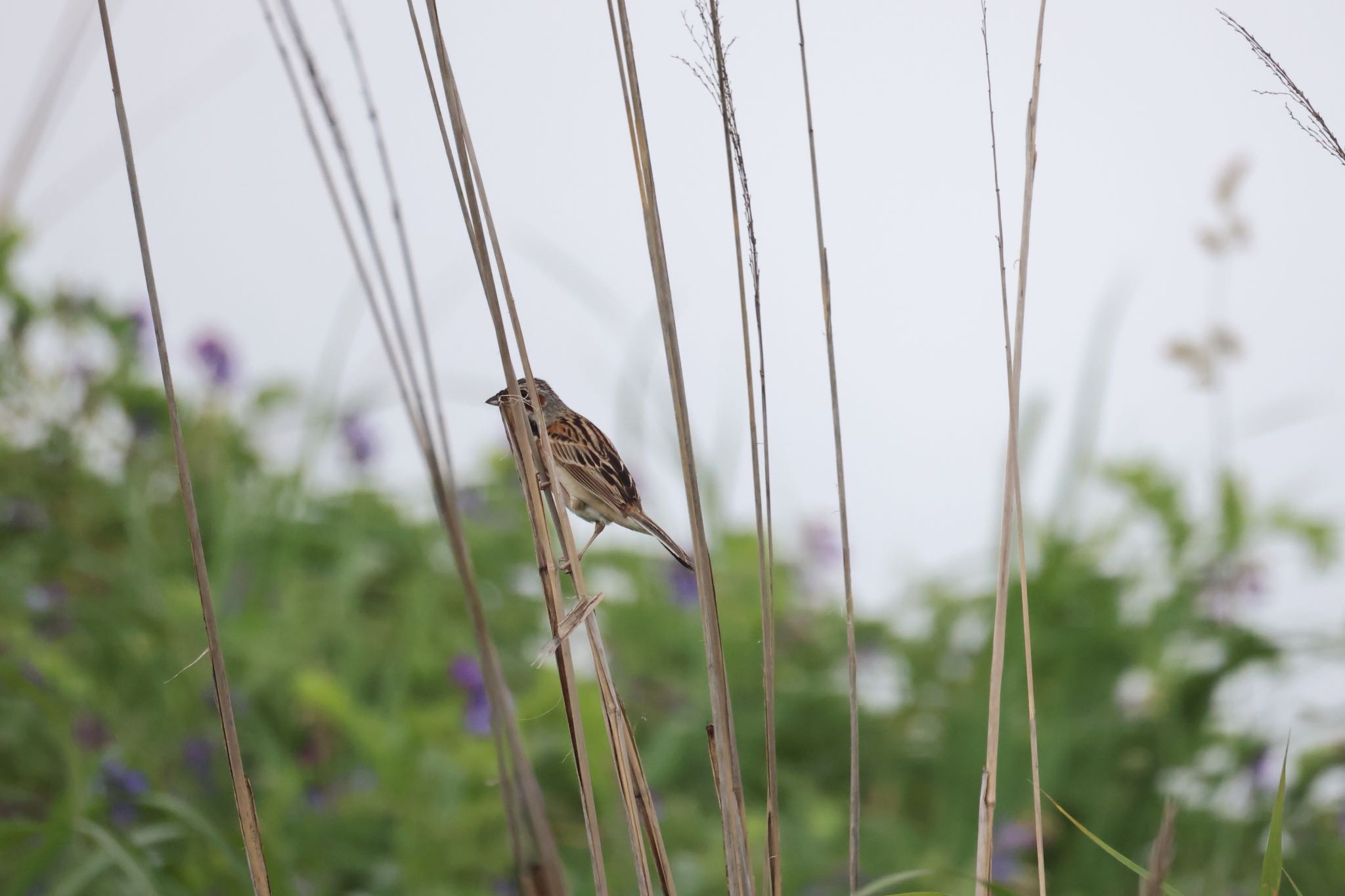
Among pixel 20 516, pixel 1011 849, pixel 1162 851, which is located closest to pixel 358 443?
pixel 20 516

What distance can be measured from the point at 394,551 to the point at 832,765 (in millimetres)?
1731

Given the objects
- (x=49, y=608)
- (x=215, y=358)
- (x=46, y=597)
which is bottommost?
(x=49, y=608)

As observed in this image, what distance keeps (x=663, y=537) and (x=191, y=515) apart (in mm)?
1141

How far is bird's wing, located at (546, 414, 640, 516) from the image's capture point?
100 inches

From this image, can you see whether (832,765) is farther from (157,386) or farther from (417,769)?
(157,386)

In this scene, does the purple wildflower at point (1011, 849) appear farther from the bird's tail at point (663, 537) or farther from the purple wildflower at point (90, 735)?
the purple wildflower at point (90, 735)

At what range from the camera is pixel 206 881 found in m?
2.78

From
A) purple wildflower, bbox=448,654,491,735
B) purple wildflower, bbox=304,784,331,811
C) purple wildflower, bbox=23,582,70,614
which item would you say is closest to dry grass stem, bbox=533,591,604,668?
purple wildflower, bbox=448,654,491,735

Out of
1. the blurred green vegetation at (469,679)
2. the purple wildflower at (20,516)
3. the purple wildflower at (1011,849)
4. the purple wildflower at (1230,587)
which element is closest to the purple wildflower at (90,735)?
the blurred green vegetation at (469,679)

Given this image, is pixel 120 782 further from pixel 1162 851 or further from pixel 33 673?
pixel 1162 851

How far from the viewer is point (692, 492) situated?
1.29 metres

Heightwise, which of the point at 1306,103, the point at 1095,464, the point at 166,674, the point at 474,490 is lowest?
the point at 1306,103

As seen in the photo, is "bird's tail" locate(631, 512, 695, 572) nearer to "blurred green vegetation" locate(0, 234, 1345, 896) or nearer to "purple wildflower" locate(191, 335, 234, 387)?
"blurred green vegetation" locate(0, 234, 1345, 896)

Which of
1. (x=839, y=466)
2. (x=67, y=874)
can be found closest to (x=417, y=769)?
(x=67, y=874)
